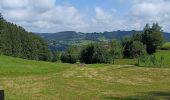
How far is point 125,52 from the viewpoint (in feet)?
584

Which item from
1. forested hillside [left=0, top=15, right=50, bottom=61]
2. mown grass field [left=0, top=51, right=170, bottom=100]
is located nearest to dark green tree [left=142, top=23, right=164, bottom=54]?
forested hillside [left=0, top=15, right=50, bottom=61]

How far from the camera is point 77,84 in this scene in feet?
141

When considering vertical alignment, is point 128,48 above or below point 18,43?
below

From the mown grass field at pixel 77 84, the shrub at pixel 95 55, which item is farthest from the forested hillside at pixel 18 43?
the mown grass field at pixel 77 84

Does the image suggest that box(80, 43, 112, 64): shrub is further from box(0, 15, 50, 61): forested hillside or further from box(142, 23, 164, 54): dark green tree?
box(0, 15, 50, 61): forested hillside

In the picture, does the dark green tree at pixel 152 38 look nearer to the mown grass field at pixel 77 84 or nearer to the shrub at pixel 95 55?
the shrub at pixel 95 55

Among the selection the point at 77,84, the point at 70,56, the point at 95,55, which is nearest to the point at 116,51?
the point at 95,55

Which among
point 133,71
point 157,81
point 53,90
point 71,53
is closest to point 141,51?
point 71,53

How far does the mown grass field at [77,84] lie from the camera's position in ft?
106

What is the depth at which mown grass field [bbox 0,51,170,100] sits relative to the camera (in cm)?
3238

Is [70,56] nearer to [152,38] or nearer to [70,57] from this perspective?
[70,57]

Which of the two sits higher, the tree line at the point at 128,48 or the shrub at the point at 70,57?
the tree line at the point at 128,48

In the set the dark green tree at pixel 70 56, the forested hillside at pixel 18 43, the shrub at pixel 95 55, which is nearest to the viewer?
the shrub at pixel 95 55

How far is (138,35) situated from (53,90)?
145715mm
